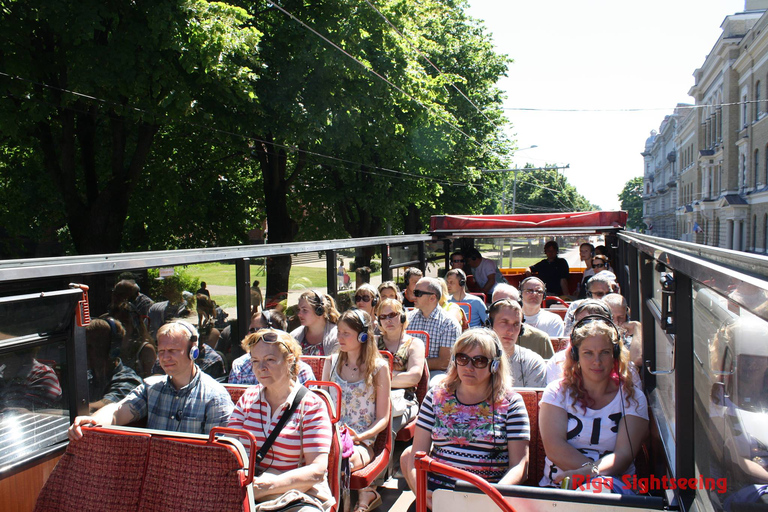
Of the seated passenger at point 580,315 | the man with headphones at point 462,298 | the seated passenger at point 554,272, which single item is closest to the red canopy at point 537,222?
the seated passenger at point 554,272

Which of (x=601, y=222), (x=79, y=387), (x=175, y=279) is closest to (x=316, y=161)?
(x=601, y=222)

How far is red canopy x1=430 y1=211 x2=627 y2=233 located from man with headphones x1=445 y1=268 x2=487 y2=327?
3.46m

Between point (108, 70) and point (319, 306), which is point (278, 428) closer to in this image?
point (319, 306)

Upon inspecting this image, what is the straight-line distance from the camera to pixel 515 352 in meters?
4.72

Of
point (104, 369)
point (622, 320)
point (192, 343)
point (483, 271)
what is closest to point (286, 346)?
point (192, 343)

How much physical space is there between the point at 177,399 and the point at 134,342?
78 cm

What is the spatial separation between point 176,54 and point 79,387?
30.9 feet

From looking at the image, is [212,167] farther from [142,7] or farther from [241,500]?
[241,500]

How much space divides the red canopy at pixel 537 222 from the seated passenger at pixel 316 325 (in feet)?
20.2

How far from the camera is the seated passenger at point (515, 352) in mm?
4602

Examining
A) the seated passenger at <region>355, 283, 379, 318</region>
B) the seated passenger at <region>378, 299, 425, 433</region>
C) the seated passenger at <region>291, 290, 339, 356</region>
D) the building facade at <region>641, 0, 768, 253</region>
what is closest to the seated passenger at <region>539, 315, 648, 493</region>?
the seated passenger at <region>378, 299, 425, 433</region>

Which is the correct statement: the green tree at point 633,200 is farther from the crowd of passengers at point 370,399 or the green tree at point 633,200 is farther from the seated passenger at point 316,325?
the crowd of passengers at point 370,399

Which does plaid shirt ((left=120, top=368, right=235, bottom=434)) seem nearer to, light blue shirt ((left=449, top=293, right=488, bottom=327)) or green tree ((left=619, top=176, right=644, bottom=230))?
light blue shirt ((left=449, top=293, right=488, bottom=327))

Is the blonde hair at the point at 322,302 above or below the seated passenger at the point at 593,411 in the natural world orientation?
above
